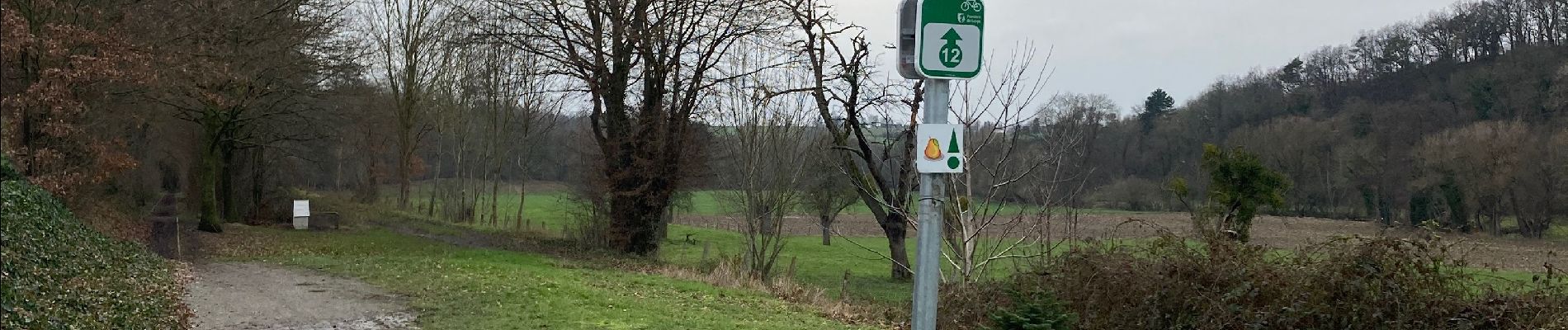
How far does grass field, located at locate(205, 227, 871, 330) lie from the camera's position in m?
10.6

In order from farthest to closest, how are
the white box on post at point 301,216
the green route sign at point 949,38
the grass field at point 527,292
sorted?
the white box on post at point 301,216 < the grass field at point 527,292 < the green route sign at point 949,38

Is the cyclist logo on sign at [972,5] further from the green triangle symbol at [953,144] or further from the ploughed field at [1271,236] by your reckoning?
the ploughed field at [1271,236]

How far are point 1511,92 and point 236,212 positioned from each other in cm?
5869

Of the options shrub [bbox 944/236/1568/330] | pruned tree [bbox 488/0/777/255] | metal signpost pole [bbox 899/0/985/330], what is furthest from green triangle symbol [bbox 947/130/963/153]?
pruned tree [bbox 488/0/777/255]

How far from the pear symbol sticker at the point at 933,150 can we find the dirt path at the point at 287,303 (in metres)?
6.50

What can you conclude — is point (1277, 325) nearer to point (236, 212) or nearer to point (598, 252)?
point (598, 252)

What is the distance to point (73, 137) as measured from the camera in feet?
46.5

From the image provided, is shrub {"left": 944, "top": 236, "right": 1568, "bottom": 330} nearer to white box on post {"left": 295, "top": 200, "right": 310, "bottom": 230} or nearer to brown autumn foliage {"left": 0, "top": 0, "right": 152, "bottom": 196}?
brown autumn foliage {"left": 0, "top": 0, "right": 152, "bottom": 196}

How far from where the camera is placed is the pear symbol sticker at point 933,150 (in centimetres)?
468

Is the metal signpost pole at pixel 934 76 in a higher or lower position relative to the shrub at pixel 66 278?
higher

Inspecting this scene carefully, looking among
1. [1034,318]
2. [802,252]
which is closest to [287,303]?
[1034,318]

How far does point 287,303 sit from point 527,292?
2.57 metres

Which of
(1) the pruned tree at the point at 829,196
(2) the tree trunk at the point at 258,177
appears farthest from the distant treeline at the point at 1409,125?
(2) the tree trunk at the point at 258,177

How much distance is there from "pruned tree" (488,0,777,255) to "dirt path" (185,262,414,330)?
→ 1016cm
